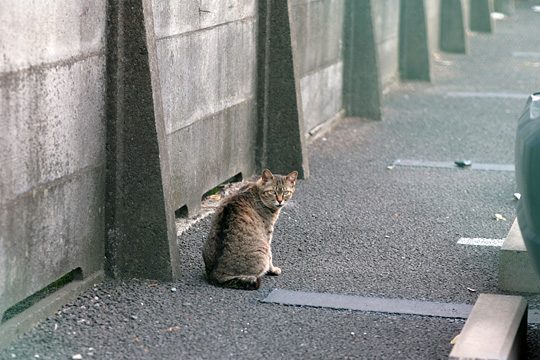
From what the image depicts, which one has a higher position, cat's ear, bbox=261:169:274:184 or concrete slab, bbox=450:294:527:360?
cat's ear, bbox=261:169:274:184

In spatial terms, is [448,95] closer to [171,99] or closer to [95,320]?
[171,99]

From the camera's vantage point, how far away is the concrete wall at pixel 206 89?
7598 millimetres

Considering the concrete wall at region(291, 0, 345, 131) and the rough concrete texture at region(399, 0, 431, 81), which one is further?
the rough concrete texture at region(399, 0, 431, 81)

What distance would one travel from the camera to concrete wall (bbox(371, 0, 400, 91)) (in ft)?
49.6

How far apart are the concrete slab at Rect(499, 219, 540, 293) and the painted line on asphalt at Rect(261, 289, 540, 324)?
1.10 ft

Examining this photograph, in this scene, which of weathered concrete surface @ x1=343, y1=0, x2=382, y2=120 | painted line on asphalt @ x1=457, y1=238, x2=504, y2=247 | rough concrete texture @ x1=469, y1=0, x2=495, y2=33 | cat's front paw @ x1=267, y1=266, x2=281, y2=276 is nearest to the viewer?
cat's front paw @ x1=267, y1=266, x2=281, y2=276

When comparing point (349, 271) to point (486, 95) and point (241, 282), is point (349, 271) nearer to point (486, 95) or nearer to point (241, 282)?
point (241, 282)

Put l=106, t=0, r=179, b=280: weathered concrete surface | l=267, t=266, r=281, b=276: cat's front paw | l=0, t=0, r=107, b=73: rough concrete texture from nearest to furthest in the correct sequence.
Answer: l=0, t=0, r=107, b=73: rough concrete texture, l=106, t=0, r=179, b=280: weathered concrete surface, l=267, t=266, r=281, b=276: cat's front paw

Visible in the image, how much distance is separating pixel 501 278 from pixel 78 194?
8.44 feet

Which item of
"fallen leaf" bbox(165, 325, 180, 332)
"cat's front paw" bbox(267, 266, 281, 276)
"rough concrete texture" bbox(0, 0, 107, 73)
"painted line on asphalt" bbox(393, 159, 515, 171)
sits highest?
"rough concrete texture" bbox(0, 0, 107, 73)

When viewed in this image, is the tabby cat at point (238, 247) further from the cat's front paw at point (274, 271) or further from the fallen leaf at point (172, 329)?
the fallen leaf at point (172, 329)

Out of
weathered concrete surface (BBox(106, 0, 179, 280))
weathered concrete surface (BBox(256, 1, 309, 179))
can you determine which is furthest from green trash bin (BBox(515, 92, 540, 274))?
weathered concrete surface (BBox(256, 1, 309, 179))

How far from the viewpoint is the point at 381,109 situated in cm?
1329

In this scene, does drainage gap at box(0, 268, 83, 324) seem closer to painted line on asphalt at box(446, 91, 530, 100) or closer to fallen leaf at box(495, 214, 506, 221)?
fallen leaf at box(495, 214, 506, 221)
